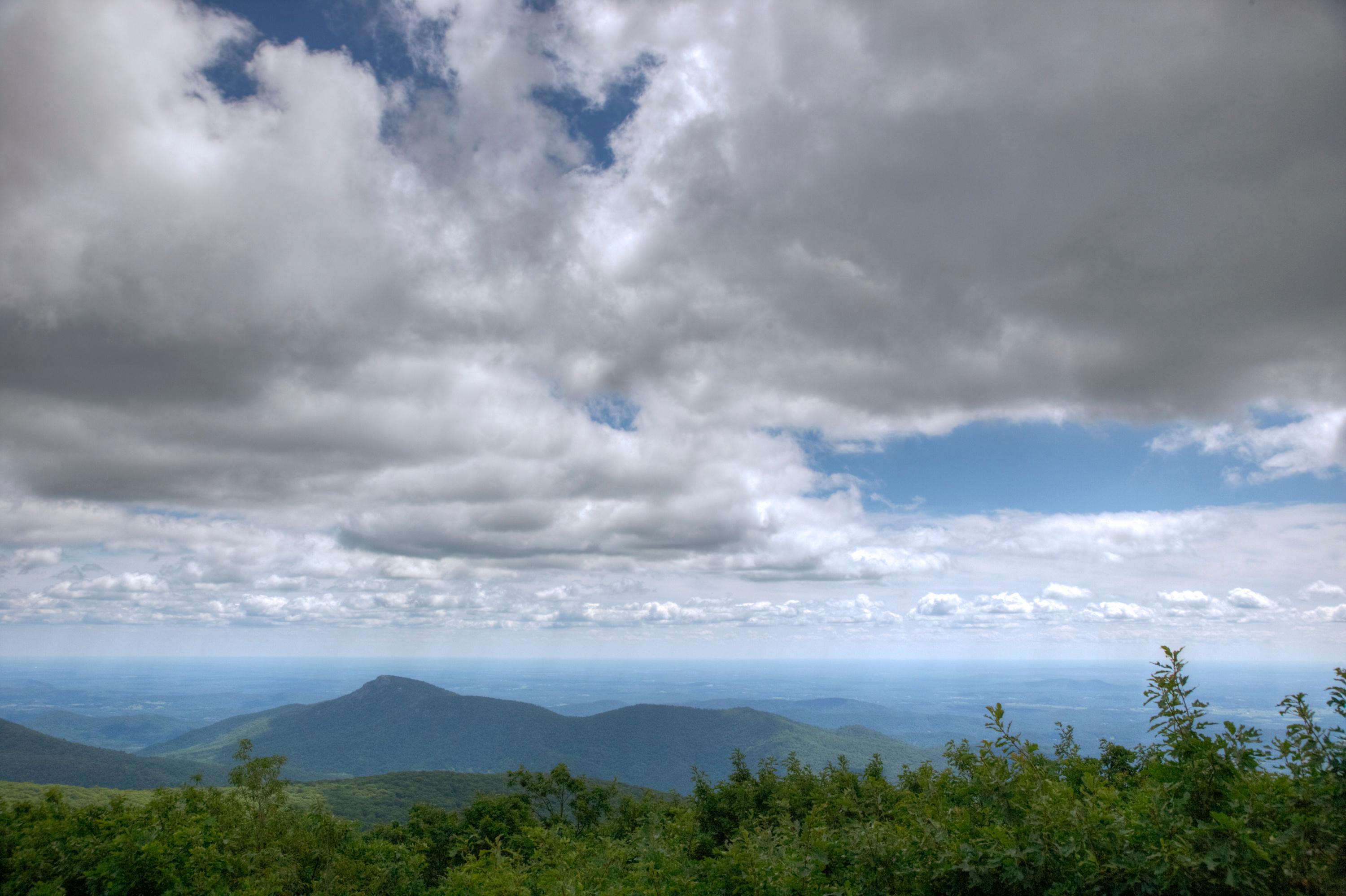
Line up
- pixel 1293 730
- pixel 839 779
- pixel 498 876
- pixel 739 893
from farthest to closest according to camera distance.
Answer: pixel 839 779, pixel 498 876, pixel 739 893, pixel 1293 730

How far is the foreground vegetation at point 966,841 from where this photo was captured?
7.56 meters

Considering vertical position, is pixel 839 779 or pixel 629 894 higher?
pixel 629 894

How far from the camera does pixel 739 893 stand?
13125 millimetres

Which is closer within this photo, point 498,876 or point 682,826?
point 498,876

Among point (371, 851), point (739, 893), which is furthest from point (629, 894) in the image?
point (371, 851)

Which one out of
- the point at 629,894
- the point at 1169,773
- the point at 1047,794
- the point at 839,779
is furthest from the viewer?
the point at 839,779

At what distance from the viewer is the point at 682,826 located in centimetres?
3369

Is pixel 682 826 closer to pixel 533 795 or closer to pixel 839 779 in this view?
pixel 839 779

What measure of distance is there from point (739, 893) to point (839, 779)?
29.4 metres

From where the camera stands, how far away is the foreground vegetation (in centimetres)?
756

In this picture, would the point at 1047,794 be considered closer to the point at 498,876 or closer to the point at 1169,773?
the point at 1169,773

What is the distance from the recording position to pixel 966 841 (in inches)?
396

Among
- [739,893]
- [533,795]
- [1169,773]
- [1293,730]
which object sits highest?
[1293,730]

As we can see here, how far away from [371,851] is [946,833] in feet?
113
